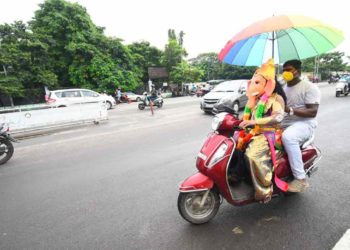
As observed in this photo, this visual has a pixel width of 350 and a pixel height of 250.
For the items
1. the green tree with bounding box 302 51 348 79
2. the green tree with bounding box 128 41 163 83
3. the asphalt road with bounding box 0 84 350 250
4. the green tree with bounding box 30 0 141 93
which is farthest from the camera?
the green tree with bounding box 302 51 348 79

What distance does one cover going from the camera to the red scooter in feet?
8.76

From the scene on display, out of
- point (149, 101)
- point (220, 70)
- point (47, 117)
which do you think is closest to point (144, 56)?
point (149, 101)

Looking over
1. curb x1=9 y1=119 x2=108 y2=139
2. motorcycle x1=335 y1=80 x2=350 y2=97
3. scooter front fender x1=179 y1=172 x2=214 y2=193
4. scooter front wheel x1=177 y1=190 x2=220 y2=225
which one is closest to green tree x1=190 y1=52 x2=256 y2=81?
motorcycle x1=335 y1=80 x2=350 y2=97

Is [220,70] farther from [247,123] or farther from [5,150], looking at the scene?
[247,123]

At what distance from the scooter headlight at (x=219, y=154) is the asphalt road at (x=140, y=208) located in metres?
0.78

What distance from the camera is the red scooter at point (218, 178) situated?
267cm

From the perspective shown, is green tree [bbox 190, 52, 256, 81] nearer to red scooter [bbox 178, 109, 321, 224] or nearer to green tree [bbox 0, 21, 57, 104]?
green tree [bbox 0, 21, 57, 104]

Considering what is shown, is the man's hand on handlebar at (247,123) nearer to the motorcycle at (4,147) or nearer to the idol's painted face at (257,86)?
the idol's painted face at (257,86)

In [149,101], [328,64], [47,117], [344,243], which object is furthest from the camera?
[328,64]

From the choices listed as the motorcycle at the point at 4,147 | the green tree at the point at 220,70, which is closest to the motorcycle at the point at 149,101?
the motorcycle at the point at 4,147

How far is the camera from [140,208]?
333 centimetres

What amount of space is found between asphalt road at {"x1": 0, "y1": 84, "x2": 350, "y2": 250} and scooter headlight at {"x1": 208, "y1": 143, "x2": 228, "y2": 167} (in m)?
0.78

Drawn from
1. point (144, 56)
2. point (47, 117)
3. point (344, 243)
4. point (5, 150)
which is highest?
point (144, 56)

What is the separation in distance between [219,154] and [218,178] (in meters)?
0.26
